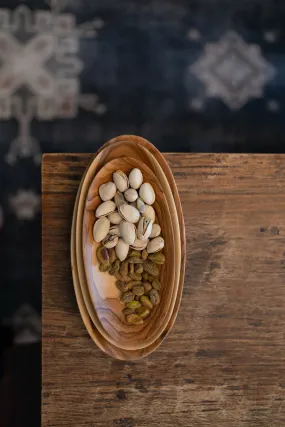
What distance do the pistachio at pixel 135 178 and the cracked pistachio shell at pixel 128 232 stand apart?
0.06m

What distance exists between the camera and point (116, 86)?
119 cm

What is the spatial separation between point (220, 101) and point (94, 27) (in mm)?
351

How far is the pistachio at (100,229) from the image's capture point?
0.78 m

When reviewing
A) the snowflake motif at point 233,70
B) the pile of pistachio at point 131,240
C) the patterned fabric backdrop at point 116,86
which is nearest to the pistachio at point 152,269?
the pile of pistachio at point 131,240

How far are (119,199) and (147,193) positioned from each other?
47 mm

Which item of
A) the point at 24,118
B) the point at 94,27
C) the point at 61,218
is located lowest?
the point at 61,218

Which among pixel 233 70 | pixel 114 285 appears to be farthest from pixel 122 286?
pixel 233 70

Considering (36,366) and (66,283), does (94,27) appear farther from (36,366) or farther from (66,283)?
(36,366)

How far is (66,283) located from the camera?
2.72 feet

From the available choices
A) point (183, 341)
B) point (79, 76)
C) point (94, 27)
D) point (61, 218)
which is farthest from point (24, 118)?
point (183, 341)

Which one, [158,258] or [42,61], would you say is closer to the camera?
[158,258]

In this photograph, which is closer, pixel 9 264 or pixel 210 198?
pixel 210 198

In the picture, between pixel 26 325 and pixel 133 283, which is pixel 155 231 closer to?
pixel 133 283

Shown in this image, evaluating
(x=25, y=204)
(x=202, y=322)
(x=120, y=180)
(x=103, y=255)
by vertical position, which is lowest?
(x=202, y=322)
